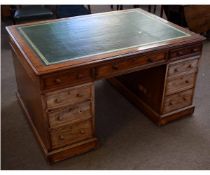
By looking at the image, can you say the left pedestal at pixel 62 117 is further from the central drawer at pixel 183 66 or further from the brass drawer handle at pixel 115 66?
the central drawer at pixel 183 66

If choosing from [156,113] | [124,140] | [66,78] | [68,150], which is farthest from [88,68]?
[156,113]

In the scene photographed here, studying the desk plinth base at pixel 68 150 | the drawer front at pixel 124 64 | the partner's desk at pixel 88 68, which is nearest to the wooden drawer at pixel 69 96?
the partner's desk at pixel 88 68

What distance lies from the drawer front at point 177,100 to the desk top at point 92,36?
451 mm

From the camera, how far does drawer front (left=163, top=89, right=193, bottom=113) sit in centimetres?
224

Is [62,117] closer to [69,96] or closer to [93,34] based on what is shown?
[69,96]

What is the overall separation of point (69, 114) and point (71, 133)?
0.15 m

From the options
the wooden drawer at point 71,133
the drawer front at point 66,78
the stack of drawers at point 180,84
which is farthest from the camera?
the stack of drawers at point 180,84

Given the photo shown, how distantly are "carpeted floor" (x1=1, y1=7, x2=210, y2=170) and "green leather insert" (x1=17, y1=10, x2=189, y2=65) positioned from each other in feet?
2.30

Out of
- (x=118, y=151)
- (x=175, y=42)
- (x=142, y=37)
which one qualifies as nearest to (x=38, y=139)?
(x=118, y=151)

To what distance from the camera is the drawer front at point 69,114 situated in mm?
1818

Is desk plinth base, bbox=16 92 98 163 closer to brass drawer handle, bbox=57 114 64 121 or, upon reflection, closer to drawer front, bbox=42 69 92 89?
brass drawer handle, bbox=57 114 64 121

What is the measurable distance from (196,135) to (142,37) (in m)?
0.84

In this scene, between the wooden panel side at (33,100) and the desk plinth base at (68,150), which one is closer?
the wooden panel side at (33,100)

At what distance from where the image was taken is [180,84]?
86.8 inches
